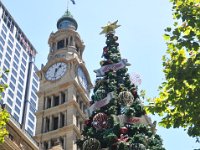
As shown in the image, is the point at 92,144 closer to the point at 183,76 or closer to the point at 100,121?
the point at 100,121

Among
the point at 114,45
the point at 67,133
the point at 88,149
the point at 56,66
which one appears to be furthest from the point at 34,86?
the point at 88,149

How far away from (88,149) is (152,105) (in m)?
8.12

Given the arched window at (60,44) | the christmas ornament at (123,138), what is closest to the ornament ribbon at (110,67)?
the christmas ornament at (123,138)

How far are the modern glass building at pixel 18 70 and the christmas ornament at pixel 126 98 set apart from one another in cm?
8195

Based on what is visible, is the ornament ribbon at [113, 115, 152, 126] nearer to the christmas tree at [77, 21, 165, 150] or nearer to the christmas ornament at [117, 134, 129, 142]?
the christmas tree at [77, 21, 165, 150]

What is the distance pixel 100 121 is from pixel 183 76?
34.1ft

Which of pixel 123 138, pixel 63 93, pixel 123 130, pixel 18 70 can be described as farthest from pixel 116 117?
pixel 18 70

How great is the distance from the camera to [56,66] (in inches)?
2499

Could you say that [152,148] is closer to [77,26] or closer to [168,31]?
[168,31]

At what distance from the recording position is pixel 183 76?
1664cm

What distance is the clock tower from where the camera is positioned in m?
56.3

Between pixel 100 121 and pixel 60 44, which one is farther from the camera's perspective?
pixel 60 44

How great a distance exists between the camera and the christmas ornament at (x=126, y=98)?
88.5ft

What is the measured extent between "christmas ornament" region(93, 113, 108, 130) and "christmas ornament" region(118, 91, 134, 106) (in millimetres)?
1466
